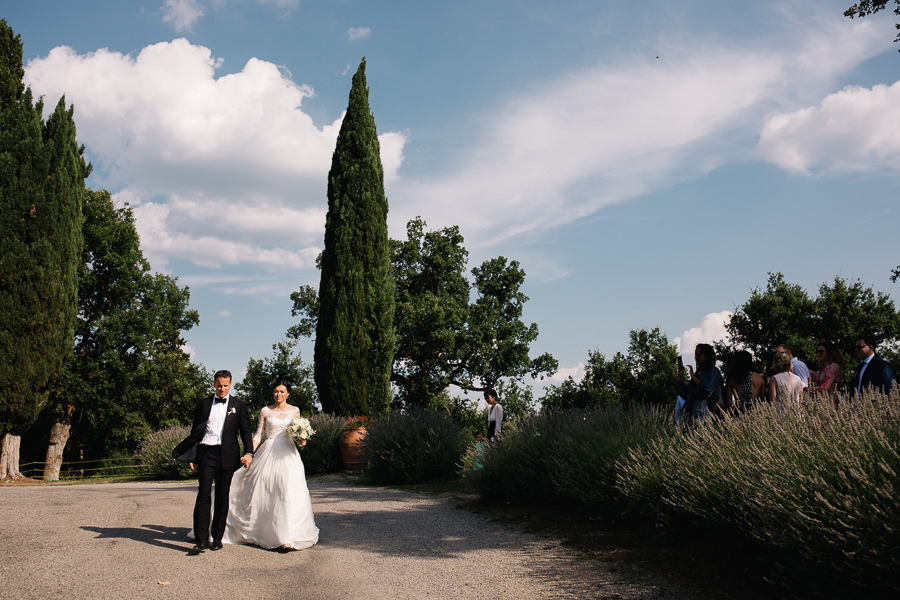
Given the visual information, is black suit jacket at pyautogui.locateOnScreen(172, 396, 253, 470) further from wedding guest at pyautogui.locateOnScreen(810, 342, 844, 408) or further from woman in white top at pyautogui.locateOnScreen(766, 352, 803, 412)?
wedding guest at pyautogui.locateOnScreen(810, 342, 844, 408)

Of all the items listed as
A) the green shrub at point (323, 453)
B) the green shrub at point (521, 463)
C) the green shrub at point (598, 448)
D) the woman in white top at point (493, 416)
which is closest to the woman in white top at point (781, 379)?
the green shrub at point (598, 448)

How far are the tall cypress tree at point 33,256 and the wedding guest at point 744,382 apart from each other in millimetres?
20807

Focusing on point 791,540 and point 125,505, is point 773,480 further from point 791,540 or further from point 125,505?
point 125,505

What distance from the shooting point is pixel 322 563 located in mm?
5984

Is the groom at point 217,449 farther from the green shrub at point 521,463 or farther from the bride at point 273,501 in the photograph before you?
the green shrub at point 521,463

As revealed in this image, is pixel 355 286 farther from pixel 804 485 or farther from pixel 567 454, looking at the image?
pixel 804 485

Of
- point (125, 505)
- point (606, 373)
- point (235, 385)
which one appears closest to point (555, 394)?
point (606, 373)

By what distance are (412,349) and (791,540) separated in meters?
25.4

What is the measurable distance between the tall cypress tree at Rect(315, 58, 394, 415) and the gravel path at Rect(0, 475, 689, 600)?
11075 mm

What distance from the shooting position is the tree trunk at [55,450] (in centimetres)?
2455

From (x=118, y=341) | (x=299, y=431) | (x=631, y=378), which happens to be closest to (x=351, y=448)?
(x=299, y=431)

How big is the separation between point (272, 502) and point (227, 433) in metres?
0.89

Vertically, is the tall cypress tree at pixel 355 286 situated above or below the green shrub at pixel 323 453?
above

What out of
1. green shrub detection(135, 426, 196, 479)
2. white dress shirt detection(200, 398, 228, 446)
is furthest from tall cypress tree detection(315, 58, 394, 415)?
white dress shirt detection(200, 398, 228, 446)
